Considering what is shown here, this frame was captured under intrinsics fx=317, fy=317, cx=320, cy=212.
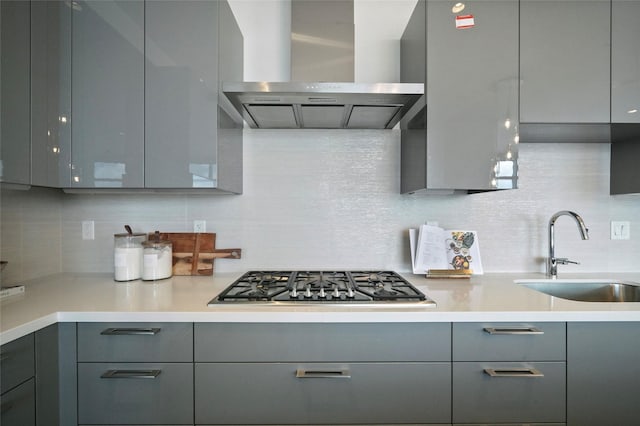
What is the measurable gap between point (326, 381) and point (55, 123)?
1659 millimetres

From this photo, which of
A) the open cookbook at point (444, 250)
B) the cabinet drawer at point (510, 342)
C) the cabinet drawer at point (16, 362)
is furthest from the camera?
the open cookbook at point (444, 250)

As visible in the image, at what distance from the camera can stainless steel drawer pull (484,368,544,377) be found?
3.92 feet

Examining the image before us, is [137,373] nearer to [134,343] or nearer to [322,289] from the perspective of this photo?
[134,343]

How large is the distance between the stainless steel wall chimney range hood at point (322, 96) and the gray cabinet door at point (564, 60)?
592mm

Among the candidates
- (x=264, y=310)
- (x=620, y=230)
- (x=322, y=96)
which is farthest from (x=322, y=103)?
(x=620, y=230)

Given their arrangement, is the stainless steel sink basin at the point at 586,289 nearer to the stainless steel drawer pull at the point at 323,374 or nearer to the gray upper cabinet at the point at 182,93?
the stainless steel drawer pull at the point at 323,374

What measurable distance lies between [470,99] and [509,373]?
46.6 inches

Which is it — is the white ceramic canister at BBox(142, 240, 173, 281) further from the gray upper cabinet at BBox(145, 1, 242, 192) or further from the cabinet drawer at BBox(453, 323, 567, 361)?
the cabinet drawer at BBox(453, 323, 567, 361)

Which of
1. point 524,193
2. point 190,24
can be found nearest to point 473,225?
point 524,193

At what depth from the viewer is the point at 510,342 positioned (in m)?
1.22

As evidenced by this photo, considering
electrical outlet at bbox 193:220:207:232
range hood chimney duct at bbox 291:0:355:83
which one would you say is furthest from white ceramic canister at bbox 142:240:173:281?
range hood chimney duct at bbox 291:0:355:83

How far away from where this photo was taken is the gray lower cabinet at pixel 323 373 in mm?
1193

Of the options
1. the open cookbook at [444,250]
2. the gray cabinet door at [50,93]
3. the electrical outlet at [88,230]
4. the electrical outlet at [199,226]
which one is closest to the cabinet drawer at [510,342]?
the open cookbook at [444,250]

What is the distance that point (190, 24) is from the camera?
1.49m
